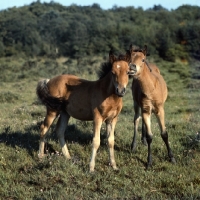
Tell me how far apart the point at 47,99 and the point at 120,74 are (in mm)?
1861

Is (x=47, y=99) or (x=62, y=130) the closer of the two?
(x=47, y=99)

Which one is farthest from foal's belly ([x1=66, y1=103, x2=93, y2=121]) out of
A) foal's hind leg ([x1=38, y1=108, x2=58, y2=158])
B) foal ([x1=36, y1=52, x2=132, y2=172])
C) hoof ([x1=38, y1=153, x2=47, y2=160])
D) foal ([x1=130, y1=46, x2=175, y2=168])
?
foal ([x1=130, y1=46, x2=175, y2=168])

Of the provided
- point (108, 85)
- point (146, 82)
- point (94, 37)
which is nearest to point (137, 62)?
point (146, 82)

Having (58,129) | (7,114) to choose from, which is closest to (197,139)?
(58,129)

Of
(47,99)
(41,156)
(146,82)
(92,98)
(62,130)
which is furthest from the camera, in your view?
(62,130)

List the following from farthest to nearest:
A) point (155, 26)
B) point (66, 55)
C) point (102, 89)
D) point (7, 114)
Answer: point (155, 26), point (66, 55), point (7, 114), point (102, 89)

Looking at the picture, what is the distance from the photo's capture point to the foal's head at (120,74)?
603 centimetres

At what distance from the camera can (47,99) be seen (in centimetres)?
747

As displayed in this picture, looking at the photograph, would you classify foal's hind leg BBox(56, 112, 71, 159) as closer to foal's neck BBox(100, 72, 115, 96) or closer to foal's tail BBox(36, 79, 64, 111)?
foal's tail BBox(36, 79, 64, 111)

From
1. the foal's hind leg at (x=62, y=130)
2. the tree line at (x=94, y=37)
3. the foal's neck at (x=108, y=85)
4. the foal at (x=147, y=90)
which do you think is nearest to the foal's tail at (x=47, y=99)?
Result: the foal's hind leg at (x=62, y=130)

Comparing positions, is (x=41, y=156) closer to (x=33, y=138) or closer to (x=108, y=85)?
(x=33, y=138)

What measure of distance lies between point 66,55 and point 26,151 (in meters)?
38.8

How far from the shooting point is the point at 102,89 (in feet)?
22.0

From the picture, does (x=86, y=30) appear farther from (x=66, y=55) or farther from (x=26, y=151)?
(x=26, y=151)
